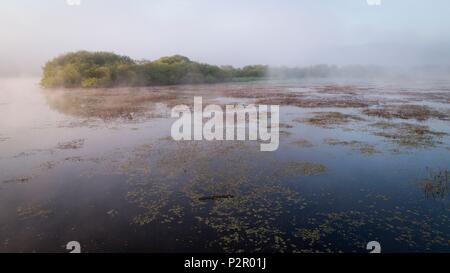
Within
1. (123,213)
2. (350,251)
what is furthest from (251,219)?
(123,213)

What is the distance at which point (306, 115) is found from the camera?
23.0 m

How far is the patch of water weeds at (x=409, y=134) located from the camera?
1455cm

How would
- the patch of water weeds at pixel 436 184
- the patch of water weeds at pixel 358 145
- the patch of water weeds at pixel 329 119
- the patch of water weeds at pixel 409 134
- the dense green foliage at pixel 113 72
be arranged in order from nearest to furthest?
the patch of water weeds at pixel 436 184, the patch of water weeds at pixel 358 145, the patch of water weeds at pixel 409 134, the patch of water weeds at pixel 329 119, the dense green foliage at pixel 113 72

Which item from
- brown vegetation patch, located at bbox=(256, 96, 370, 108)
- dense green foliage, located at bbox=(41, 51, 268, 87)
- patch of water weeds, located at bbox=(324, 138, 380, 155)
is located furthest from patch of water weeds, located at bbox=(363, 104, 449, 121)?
dense green foliage, located at bbox=(41, 51, 268, 87)

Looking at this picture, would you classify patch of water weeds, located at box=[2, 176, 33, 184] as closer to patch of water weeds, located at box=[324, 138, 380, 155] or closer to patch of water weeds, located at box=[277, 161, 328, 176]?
patch of water weeds, located at box=[277, 161, 328, 176]

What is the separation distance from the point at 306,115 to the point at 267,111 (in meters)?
3.25

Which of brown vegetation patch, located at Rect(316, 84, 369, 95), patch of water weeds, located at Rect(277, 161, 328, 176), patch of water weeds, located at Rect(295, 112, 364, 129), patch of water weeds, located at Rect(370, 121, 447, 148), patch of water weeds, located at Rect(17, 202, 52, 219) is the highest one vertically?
brown vegetation patch, located at Rect(316, 84, 369, 95)

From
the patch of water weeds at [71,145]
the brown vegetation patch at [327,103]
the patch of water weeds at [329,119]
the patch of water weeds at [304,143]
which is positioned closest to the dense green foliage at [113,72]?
the brown vegetation patch at [327,103]

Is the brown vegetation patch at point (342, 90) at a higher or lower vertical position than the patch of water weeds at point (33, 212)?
higher

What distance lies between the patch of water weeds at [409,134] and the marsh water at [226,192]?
0.09m

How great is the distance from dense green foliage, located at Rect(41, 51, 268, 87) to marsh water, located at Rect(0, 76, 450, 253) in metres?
44.6

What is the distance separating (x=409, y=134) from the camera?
53.0ft

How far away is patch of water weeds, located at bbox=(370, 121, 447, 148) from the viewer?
47.7 ft

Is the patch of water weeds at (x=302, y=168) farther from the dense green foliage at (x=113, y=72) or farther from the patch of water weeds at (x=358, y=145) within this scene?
the dense green foliage at (x=113, y=72)
